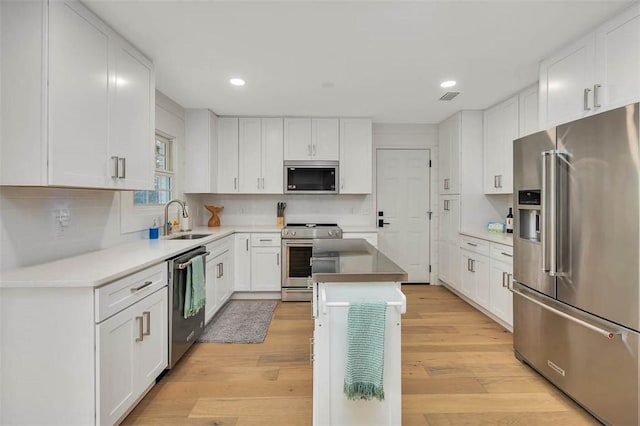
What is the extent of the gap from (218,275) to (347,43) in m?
2.60

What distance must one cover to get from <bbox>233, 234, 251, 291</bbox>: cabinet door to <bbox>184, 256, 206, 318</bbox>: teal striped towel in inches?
55.9

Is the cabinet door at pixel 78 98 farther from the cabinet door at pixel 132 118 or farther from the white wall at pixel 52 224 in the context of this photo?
the white wall at pixel 52 224

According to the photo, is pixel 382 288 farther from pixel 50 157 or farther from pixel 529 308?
pixel 50 157

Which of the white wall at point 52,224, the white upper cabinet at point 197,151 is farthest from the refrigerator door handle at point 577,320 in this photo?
the white upper cabinet at point 197,151

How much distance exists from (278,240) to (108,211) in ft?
6.45

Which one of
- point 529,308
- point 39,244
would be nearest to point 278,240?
point 39,244

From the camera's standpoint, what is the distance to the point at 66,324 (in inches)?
59.2

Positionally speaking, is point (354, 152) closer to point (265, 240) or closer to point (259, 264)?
point (265, 240)

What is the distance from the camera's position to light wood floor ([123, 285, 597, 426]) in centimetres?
190

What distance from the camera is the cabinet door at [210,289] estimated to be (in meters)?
3.12

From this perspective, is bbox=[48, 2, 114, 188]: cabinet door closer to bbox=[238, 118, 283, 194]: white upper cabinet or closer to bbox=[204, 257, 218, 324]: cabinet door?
bbox=[204, 257, 218, 324]: cabinet door

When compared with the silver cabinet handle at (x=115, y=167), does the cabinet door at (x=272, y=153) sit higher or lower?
higher

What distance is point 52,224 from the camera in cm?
199

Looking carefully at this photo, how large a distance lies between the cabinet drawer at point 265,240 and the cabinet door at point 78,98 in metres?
2.10
